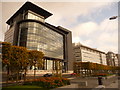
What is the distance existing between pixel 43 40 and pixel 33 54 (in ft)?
105

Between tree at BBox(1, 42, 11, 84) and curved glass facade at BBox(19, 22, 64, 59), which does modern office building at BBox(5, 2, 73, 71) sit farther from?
tree at BBox(1, 42, 11, 84)

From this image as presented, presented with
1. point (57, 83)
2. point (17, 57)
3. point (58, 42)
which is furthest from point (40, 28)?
point (57, 83)

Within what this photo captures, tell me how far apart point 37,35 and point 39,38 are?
184 cm

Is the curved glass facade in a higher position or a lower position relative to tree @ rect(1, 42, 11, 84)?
higher

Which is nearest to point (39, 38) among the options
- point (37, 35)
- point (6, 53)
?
point (37, 35)

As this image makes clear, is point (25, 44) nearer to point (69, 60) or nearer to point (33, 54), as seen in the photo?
point (33, 54)

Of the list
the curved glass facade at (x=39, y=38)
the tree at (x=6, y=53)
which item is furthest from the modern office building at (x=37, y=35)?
the tree at (x=6, y=53)

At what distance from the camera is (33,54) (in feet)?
91.7

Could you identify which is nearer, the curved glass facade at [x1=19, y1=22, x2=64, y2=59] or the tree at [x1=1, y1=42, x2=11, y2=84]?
the tree at [x1=1, y1=42, x2=11, y2=84]

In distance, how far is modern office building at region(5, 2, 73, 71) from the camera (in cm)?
5566

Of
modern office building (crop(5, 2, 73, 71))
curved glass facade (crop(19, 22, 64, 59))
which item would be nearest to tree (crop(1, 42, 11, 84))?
modern office building (crop(5, 2, 73, 71))

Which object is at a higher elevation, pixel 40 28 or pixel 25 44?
pixel 40 28

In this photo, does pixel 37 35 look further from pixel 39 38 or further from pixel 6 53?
pixel 6 53

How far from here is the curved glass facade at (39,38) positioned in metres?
54.5
